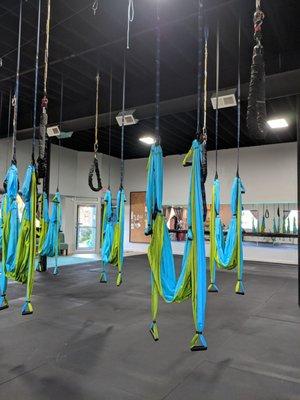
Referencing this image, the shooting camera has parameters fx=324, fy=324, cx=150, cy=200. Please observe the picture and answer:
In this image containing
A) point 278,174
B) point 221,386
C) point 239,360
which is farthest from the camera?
point 278,174

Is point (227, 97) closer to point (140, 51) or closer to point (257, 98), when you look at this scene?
point (140, 51)

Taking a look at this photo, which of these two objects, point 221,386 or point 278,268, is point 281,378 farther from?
point 278,268

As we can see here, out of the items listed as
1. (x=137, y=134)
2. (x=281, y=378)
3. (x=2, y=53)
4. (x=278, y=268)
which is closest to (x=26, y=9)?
(x=2, y=53)

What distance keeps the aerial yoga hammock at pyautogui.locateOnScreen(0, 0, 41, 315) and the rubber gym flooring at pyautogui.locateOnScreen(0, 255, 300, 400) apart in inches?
19.8

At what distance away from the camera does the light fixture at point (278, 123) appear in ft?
20.9

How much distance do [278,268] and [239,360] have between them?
5603 millimetres

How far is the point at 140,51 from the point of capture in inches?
161

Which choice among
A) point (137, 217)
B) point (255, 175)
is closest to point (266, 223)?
point (255, 175)

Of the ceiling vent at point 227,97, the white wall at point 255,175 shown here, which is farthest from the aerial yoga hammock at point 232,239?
the white wall at point 255,175

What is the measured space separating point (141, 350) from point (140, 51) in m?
3.43

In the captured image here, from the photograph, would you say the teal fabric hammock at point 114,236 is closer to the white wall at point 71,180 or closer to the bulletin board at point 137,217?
the white wall at point 71,180

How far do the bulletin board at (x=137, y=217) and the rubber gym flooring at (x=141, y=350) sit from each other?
5.77m

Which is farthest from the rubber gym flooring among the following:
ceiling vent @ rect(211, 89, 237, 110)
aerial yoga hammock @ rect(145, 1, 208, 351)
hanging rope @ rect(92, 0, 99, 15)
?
hanging rope @ rect(92, 0, 99, 15)

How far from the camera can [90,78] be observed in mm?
4926
